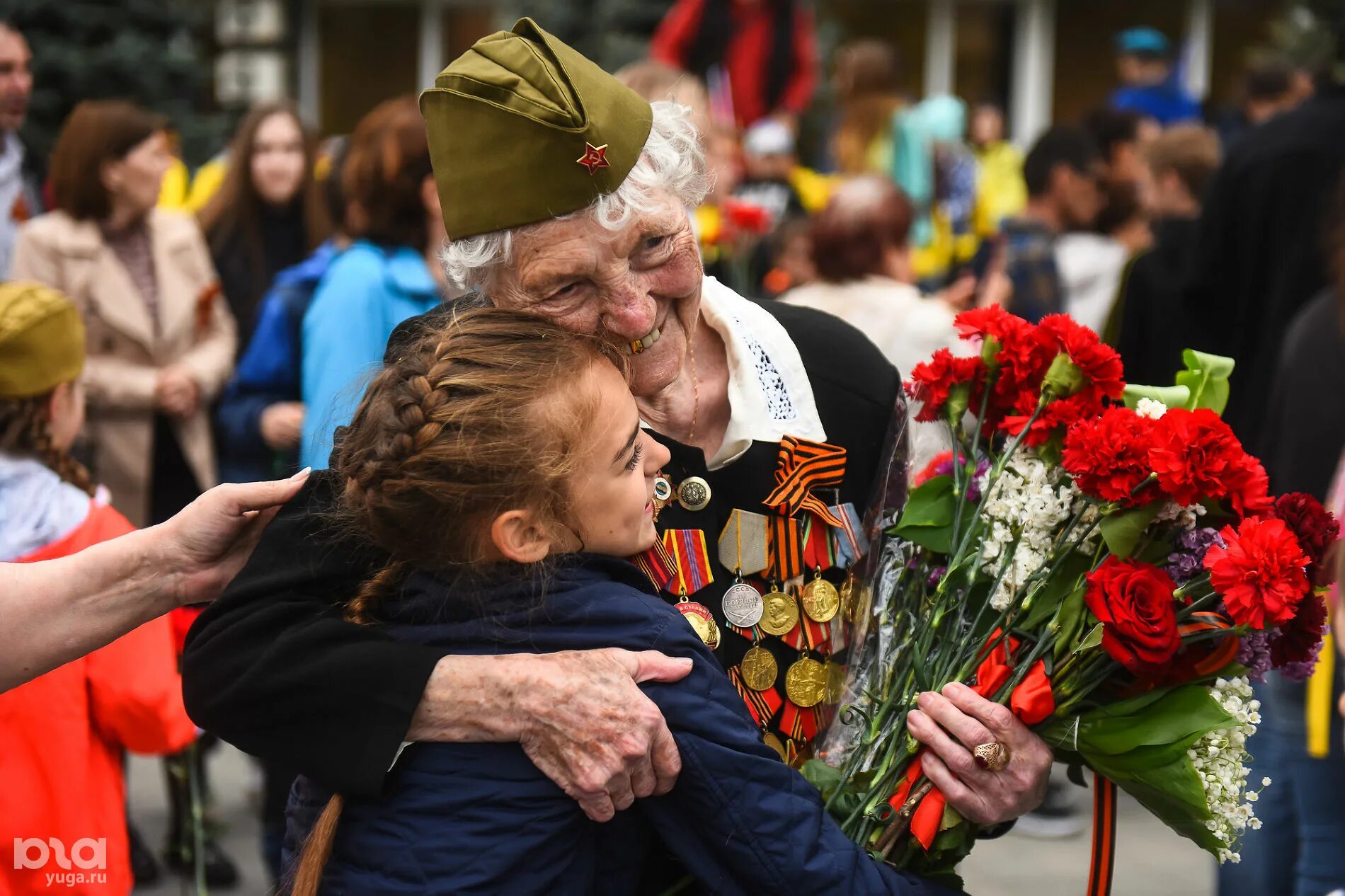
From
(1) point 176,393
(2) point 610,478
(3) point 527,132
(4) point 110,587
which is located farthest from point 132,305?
(2) point 610,478

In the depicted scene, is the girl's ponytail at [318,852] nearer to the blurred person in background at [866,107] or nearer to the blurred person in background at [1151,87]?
the blurred person in background at [866,107]

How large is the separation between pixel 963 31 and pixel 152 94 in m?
9.96

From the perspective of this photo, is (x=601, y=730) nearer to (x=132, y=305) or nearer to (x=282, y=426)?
(x=282, y=426)

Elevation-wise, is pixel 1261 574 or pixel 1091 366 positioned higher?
pixel 1091 366

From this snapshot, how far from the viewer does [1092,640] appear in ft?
6.35

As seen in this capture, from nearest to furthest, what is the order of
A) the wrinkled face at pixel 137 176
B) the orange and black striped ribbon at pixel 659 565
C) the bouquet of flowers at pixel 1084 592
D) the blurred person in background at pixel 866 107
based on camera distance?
the bouquet of flowers at pixel 1084 592, the orange and black striped ribbon at pixel 659 565, the wrinkled face at pixel 137 176, the blurred person in background at pixel 866 107

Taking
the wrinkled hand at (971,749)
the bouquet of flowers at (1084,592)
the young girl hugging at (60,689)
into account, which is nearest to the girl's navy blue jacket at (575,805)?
the wrinkled hand at (971,749)

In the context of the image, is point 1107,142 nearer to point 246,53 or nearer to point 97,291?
point 97,291

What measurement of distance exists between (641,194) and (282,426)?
2800 millimetres

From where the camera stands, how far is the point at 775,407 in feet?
7.74

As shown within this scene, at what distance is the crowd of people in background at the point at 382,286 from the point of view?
346 centimetres

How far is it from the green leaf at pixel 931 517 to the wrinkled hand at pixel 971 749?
0.77 ft

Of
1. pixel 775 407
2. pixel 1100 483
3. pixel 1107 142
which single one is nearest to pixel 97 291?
pixel 775 407

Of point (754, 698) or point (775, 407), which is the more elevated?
point (775, 407)
